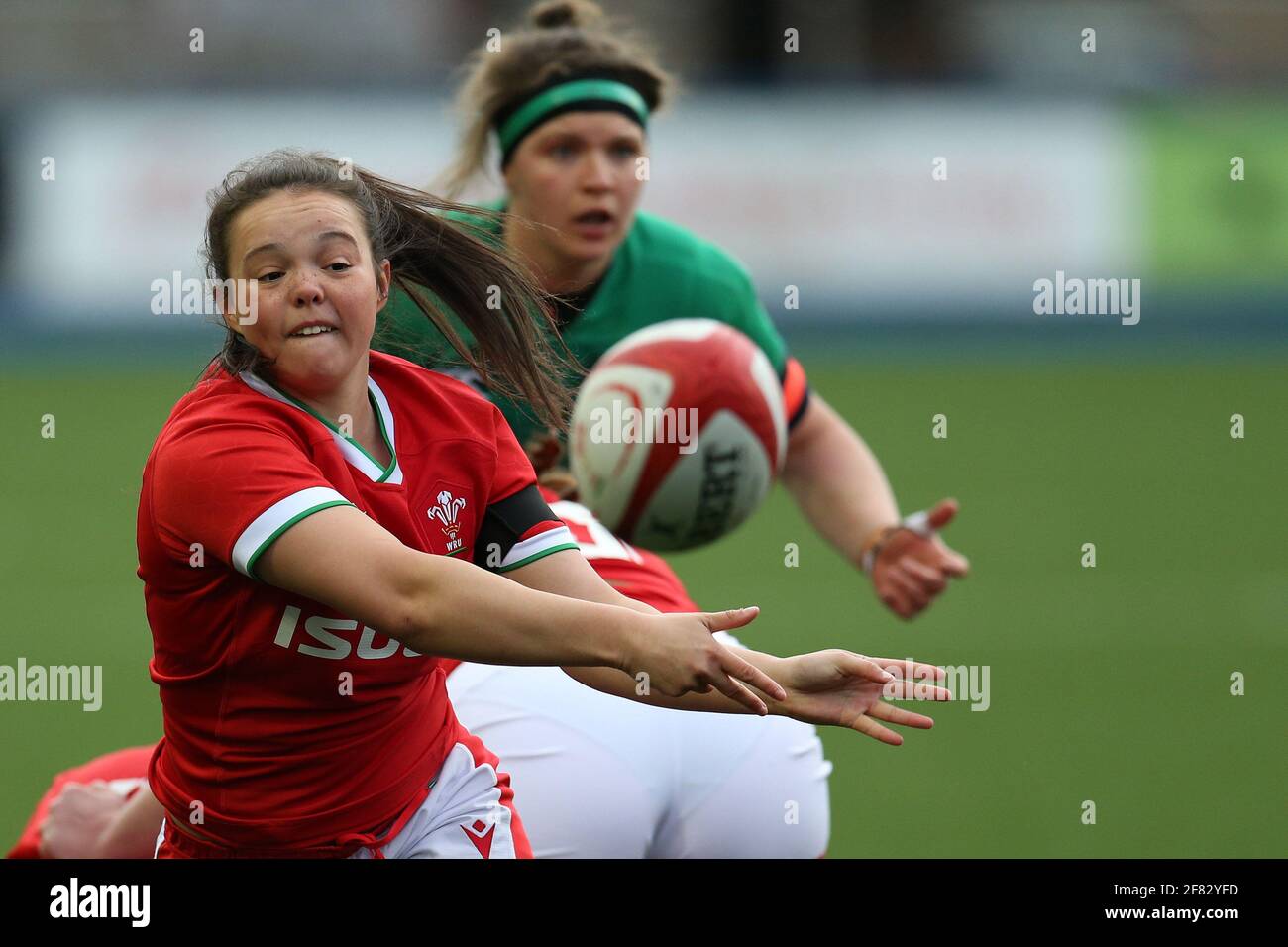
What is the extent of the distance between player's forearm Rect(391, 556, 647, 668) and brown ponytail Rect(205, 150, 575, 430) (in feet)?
2.27

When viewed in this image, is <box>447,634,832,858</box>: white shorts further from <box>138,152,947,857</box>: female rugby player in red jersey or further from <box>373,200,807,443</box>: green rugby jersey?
<box>373,200,807,443</box>: green rugby jersey

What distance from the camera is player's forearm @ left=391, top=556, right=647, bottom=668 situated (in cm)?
262

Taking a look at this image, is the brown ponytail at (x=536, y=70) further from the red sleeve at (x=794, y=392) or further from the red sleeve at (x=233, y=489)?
the red sleeve at (x=233, y=489)

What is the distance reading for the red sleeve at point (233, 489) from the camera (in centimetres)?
265

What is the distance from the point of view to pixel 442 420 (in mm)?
3117

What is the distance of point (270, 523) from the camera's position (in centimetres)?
264

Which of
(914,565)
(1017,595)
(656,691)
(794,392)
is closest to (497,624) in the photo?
(656,691)

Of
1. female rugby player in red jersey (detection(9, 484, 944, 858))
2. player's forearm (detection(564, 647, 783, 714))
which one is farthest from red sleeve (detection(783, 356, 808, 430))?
player's forearm (detection(564, 647, 783, 714))

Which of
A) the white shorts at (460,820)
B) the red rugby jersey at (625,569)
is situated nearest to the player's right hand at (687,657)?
the white shorts at (460,820)

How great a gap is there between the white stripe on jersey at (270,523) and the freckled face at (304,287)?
293mm

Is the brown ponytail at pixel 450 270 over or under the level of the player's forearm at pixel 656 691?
over

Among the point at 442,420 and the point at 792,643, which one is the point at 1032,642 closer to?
the point at 792,643

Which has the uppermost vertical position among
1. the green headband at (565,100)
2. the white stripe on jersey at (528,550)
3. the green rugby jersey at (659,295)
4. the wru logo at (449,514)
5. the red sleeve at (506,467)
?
the green headband at (565,100)
